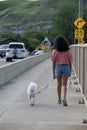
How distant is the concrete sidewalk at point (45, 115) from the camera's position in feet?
36.0

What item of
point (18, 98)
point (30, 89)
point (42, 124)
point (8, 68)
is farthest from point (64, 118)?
point (8, 68)

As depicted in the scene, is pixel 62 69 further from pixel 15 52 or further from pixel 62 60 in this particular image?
pixel 15 52

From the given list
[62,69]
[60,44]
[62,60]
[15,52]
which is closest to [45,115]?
[62,69]

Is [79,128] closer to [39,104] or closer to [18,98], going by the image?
[39,104]

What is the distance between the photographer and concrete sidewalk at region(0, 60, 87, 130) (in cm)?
1098

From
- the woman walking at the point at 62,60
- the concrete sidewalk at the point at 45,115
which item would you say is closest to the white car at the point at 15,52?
the concrete sidewalk at the point at 45,115

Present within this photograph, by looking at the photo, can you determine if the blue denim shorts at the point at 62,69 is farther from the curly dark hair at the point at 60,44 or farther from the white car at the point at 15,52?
the white car at the point at 15,52

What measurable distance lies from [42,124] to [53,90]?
7938 mm

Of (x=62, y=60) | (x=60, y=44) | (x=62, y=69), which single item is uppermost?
(x=60, y=44)

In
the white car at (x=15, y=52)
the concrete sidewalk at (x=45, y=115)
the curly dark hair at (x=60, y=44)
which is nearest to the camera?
the concrete sidewalk at (x=45, y=115)

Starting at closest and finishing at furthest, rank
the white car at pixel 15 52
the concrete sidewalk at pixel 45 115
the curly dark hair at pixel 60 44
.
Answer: the concrete sidewalk at pixel 45 115 < the curly dark hair at pixel 60 44 < the white car at pixel 15 52

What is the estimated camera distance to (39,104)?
14773mm

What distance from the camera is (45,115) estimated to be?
41.2 feet

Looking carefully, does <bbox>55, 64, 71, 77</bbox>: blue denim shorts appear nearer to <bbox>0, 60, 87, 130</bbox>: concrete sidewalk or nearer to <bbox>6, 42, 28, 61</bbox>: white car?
<bbox>0, 60, 87, 130</bbox>: concrete sidewalk
